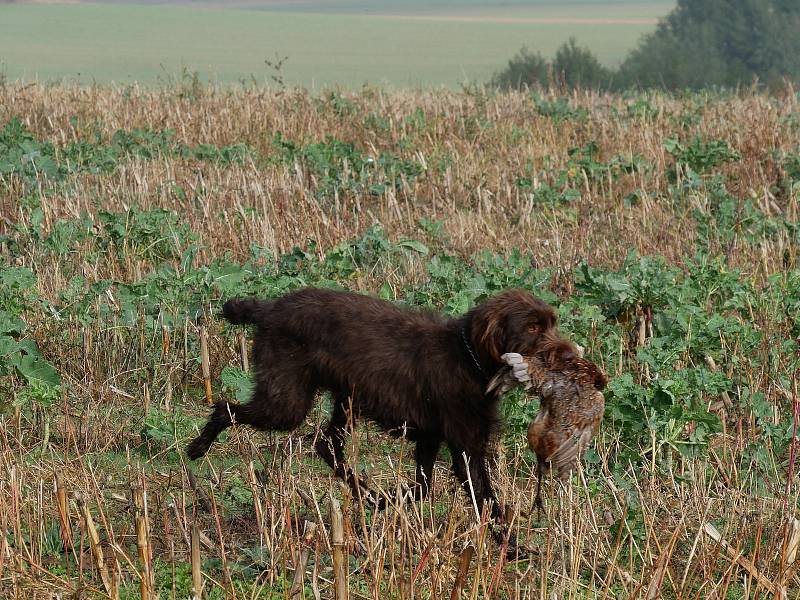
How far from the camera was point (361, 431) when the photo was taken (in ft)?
18.1

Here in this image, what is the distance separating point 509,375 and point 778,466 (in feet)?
5.21

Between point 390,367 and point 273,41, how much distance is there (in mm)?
61293

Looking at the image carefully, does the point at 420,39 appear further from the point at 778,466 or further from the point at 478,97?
the point at 778,466

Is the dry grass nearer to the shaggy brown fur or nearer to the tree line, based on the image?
the shaggy brown fur

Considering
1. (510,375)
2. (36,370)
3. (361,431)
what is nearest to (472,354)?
(510,375)

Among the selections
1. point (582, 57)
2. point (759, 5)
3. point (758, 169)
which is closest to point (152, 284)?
point (758, 169)


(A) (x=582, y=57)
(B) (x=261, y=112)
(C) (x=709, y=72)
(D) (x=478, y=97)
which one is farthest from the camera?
(C) (x=709, y=72)

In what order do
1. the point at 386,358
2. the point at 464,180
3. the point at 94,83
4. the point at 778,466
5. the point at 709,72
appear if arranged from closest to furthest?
the point at 386,358 → the point at 778,466 → the point at 464,180 → the point at 94,83 → the point at 709,72

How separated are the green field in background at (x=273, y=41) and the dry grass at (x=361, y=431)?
22986 millimetres

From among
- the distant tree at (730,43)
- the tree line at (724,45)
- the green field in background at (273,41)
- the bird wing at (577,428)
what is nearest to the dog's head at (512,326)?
the bird wing at (577,428)

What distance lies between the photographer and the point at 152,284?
665 centimetres

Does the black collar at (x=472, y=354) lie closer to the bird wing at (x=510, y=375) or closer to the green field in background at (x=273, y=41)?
the bird wing at (x=510, y=375)

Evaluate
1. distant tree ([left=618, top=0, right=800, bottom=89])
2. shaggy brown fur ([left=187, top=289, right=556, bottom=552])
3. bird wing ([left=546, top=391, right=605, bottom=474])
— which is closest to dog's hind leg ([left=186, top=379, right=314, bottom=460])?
shaggy brown fur ([left=187, top=289, right=556, bottom=552])

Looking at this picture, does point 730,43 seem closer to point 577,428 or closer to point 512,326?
point 512,326
